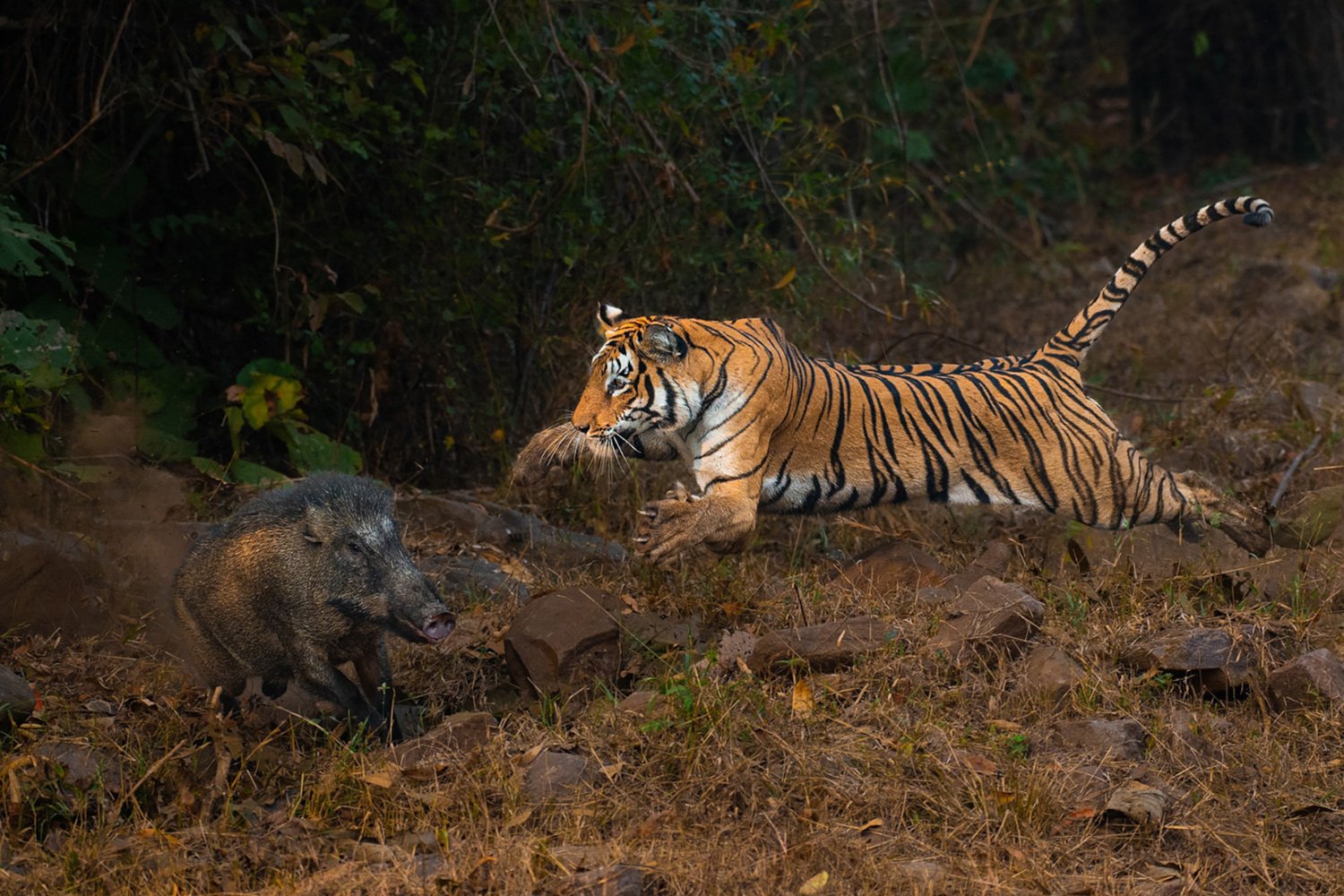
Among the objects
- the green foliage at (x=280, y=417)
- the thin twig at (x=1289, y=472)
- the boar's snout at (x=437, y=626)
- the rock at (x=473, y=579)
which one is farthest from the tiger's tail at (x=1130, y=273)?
the green foliage at (x=280, y=417)

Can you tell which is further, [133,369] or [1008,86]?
[1008,86]

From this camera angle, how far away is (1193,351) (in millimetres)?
10312

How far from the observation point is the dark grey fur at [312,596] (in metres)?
4.98

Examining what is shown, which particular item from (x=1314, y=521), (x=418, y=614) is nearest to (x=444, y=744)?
(x=418, y=614)

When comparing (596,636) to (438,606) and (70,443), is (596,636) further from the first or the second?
(70,443)

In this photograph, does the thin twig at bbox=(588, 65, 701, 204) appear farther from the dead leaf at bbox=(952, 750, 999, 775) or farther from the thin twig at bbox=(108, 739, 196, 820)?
the thin twig at bbox=(108, 739, 196, 820)

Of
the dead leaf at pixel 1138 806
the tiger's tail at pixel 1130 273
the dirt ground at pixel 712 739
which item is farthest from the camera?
the tiger's tail at pixel 1130 273

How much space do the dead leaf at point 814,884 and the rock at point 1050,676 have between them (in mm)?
1280

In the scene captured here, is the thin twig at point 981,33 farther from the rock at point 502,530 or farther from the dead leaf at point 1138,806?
the dead leaf at point 1138,806

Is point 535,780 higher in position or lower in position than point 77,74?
lower

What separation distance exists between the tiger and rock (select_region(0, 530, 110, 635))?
172 centimetres

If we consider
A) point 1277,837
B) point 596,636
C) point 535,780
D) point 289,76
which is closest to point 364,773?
point 535,780

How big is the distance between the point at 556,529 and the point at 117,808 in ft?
9.92

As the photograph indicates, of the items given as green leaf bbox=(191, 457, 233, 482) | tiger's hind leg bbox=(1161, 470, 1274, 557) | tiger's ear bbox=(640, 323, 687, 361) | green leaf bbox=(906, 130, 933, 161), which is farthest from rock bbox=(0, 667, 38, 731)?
green leaf bbox=(906, 130, 933, 161)
